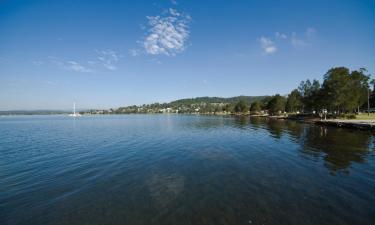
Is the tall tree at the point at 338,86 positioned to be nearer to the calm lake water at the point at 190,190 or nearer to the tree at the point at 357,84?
the tree at the point at 357,84

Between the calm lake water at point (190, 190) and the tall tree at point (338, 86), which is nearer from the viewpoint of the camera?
the calm lake water at point (190, 190)

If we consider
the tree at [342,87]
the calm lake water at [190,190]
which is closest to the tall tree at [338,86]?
the tree at [342,87]

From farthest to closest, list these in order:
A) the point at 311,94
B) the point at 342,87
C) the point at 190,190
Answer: the point at 311,94 → the point at 342,87 → the point at 190,190

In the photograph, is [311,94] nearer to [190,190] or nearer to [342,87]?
[342,87]

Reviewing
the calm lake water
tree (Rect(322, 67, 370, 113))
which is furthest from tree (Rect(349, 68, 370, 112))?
the calm lake water

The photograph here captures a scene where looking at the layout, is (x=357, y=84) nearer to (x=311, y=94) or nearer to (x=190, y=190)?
(x=311, y=94)

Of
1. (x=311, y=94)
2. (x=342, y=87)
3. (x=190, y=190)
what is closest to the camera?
(x=190, y=190)

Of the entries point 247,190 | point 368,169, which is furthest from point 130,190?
point 368,169

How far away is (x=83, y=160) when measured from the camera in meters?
23.2

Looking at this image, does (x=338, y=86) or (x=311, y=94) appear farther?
(x=311, y=94)

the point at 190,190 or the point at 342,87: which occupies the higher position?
the point at 342,87

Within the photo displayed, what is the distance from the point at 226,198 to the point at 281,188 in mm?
4089

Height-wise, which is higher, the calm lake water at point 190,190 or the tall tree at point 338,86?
the tall tree at point 338,86

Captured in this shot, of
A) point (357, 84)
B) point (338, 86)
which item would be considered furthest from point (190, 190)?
point (357, 84)
